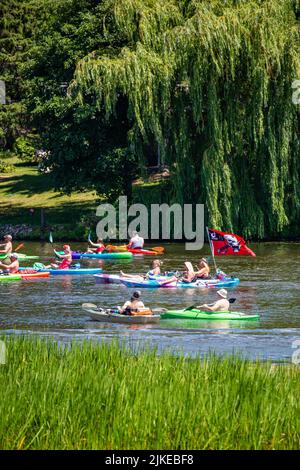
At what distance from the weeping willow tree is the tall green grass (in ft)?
100

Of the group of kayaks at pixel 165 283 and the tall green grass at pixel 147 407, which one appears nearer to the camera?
the tall green grass at pixel 147 407

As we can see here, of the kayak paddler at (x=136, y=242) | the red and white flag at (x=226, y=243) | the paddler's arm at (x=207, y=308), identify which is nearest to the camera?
the paddler's arm at (x=207, y=308)

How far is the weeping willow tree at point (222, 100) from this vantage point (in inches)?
1857

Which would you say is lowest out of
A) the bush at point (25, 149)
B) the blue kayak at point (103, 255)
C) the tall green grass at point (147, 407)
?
the blue kayak at point (103, 255)

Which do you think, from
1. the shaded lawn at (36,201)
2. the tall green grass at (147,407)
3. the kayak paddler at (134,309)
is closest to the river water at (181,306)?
the kayak paddler at (134,309)

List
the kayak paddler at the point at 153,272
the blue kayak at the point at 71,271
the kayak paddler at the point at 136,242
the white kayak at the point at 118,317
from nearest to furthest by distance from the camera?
the white kayak at the point at 118,317 < the kayak paddler at the point at 153,272 < the blue kayak at the point at 71,271 < the kayak paddler at the point at 136,242

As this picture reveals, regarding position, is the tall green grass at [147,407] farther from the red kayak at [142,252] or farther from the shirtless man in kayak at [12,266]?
the red kayak at [142,252]

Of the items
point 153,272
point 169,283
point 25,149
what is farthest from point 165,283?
point 25,149

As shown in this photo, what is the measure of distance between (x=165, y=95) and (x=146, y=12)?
183 inches

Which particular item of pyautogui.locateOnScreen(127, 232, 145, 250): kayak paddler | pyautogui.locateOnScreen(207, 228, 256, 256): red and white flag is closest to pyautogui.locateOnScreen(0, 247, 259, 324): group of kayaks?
pyautogui.locateOnScreen(127, 232, 145, 250): kayak paddler

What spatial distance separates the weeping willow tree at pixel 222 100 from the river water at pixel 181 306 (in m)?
2.62

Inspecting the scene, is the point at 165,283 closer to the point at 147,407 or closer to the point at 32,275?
the point at 32,275

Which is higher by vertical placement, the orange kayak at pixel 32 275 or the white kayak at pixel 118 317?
the white kayak at pixel 118 317

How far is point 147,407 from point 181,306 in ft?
60.9
